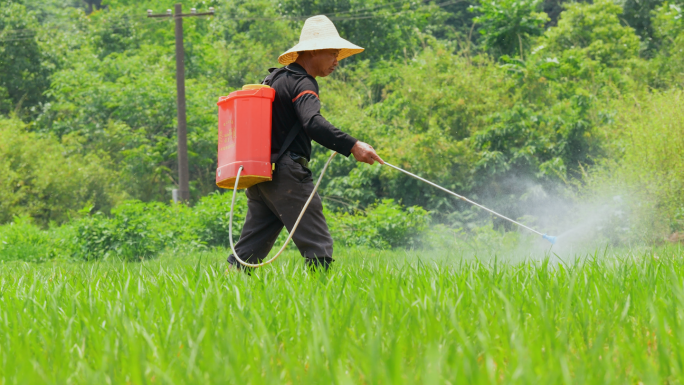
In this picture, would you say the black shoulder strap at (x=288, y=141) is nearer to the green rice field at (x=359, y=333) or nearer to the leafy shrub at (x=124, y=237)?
the green rice field at (x=359, y=333)

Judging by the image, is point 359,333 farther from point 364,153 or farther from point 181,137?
point 181,137

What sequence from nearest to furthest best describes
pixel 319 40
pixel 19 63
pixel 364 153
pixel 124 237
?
pixel 364 153, pixel 319 40, pixel 124 237, pixel 19 63

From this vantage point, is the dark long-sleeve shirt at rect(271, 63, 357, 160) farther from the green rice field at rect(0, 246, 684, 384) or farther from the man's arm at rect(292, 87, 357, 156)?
the green rice field at rect(0, 246, 684, 384)

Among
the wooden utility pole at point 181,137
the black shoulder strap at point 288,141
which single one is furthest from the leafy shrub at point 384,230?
the black shoulder strap at point 288,141

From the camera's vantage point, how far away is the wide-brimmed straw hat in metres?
4.02

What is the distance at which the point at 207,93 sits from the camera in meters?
20.2

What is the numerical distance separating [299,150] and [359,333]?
2010 mm

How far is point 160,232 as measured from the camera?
10.3 metres

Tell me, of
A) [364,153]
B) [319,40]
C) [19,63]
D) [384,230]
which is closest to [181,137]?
[384,230]

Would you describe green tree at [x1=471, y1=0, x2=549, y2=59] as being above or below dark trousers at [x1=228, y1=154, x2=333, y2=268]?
above

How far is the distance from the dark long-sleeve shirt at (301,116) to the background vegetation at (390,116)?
6.37 metres

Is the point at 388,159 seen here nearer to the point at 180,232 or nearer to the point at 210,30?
the point at 180,232

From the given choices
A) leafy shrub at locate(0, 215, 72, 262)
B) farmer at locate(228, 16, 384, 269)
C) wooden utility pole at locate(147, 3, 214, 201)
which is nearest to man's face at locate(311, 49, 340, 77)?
farmer at locate(228, 16, 384, 269)

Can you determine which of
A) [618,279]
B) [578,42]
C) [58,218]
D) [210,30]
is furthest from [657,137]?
[210,30]
